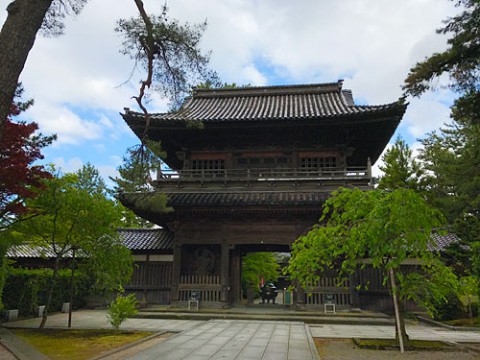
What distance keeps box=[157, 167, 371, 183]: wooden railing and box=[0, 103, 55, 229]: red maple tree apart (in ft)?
21.7

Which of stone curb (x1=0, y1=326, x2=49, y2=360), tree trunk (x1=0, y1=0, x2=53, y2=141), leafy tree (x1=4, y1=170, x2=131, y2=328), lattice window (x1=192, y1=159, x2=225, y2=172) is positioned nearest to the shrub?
lattice window (x1=192, y1=159, x2=225, y2=172)

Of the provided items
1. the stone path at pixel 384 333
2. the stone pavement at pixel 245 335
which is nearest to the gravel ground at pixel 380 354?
the stone pavement at pixel 245 335

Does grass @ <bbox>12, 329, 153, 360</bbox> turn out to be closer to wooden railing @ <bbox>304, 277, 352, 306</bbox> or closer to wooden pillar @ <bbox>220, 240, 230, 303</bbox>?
wooden pillar @ <bbox>220, 240, 230, 303</bbox>

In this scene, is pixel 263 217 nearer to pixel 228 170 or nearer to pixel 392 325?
pixel 228 170

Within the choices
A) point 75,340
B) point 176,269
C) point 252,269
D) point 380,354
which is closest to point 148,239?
point 176,269

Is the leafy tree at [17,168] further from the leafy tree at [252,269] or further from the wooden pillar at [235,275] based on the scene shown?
the leafy tree at [252,269]

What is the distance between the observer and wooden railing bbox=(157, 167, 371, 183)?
1582cm

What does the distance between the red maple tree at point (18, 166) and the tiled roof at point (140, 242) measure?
7541 mm

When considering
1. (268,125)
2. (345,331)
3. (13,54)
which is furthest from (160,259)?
(13,54)

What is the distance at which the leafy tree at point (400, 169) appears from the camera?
25.3 meters

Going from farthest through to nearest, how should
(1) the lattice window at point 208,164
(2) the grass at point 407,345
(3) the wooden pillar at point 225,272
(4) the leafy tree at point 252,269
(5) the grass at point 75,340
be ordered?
1. (4) the leafy tree at point 252,269
2. (1) the lattice window at point 208,164
3. (3) the wooden pillar at point 225,272
4. (2) the grass at point 407,345
5. (5) the grass at point 75,340

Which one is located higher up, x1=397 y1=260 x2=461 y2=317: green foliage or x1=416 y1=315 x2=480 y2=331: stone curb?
x1=397 y1=260 x2=461 y2=317: green foliage

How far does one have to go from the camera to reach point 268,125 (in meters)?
16.4

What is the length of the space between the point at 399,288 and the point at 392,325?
523 cm
